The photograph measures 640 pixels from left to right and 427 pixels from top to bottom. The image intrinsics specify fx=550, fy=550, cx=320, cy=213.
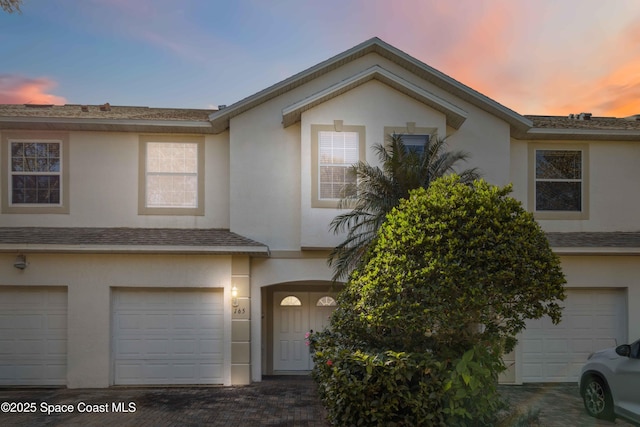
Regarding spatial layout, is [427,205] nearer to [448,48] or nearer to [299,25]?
[299,25]

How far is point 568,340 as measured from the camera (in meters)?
13.5

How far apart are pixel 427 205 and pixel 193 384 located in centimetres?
792

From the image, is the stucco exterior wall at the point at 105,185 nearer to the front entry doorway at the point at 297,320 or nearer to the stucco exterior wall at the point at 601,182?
the front entry doorway at the point at 297,320

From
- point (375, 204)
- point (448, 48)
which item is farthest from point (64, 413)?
point (448, 48)

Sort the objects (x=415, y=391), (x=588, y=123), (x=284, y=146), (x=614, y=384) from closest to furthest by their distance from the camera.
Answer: (x=415, y=391)
(x=614, y=384)
(x=284, y=146)
(x=588, y=123)

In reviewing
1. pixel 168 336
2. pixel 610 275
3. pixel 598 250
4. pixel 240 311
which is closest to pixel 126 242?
pixel 168 336

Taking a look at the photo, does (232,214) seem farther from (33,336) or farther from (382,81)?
(33,336)

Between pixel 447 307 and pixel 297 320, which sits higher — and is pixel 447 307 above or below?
above

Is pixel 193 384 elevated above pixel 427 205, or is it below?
below

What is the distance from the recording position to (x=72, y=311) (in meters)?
12.7

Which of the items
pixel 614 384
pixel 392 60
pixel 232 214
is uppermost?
pixel 392 60

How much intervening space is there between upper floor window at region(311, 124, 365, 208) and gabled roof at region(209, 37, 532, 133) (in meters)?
1.34

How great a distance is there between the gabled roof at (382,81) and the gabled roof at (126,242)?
3179 millimetres

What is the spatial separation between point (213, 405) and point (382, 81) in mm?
8184
